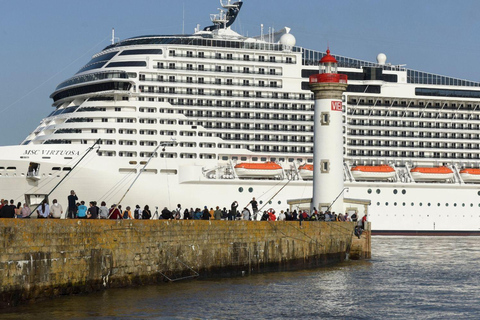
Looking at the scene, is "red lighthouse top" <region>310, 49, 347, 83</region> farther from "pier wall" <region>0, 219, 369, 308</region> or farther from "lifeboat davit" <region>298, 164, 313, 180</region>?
"pier wall" <region>0, 219, 369, 308</region>

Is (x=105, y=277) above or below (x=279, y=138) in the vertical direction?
below

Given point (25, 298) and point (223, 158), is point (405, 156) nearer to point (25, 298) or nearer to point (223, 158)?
point (223, 158)

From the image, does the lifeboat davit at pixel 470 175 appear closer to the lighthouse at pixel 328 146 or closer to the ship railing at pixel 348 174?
the ship railing at pixel 348 174

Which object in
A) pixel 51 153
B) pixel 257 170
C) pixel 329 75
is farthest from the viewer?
pixel 257 170

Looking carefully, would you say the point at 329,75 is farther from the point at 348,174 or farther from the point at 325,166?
the point at 348,174

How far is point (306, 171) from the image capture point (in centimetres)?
5662

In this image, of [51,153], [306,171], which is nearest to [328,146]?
[306,171]

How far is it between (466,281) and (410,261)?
8.23 meters

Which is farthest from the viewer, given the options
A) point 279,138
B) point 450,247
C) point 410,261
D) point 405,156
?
→ point 405,156

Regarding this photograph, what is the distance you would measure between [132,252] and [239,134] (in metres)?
31.7

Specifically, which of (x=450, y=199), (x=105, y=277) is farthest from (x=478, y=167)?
(x=105, y=277)

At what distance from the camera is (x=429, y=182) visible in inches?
2389

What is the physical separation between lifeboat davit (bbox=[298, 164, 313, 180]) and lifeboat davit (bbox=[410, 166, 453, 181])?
8129mm

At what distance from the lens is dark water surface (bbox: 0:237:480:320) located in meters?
21.8
